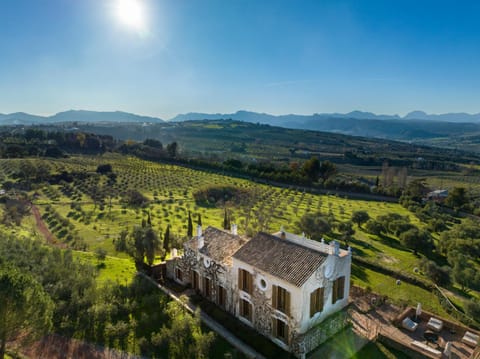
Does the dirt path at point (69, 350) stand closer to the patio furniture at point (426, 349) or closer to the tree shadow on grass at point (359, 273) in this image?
the patio furniture at point (426, 349)

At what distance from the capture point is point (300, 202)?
182 feet

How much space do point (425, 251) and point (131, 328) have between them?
92.1ft

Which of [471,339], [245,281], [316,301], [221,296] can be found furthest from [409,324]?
[221,296]

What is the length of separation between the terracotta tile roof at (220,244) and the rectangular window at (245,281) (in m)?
1.70

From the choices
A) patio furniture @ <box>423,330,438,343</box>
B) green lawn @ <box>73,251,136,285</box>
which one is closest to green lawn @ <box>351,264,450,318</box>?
patio furniture @ <box>423,330,438,343</box>

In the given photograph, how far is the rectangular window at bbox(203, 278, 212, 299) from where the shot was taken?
2175 centimetres

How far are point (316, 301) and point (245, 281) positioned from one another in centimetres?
416

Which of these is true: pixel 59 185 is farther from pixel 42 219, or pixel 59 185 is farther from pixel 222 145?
pixel 222 145

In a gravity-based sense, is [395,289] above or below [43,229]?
above

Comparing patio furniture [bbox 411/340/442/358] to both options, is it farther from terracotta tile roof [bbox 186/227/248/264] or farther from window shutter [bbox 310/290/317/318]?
terracotta tile roof [bbox 186/227/248/264]

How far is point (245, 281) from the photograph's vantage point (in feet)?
61.6

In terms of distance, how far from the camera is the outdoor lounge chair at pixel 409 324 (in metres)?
18.6

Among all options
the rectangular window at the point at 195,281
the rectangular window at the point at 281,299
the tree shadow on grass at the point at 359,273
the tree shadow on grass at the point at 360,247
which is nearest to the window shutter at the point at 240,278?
the rectangular window at the point at 281,299

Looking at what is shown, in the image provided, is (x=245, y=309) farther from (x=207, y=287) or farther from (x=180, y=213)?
(x=180, y=213)
